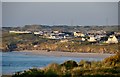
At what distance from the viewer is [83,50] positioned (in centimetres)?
6975

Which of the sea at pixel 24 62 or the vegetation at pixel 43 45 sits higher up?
the sea at pixel 24 62

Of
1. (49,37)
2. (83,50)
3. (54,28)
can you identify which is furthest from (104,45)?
(54,28)

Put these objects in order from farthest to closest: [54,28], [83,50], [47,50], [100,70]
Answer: [54,28] < [47,50] < [83,50] < [100,70]

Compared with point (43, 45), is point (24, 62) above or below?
above

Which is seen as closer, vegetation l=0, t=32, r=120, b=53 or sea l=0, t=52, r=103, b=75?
sea l=0, t=52, r=103, b=75

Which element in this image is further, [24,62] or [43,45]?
[43,45]

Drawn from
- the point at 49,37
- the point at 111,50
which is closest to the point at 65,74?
the point at 111,50

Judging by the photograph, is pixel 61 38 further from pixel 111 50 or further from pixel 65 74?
pixel 65 74

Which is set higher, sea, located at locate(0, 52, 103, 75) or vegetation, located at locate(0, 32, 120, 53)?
sea, located at locate(0, 52, 103, 75)

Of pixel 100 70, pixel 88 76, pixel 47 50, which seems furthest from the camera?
pixel 47 50

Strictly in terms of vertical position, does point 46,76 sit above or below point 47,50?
above

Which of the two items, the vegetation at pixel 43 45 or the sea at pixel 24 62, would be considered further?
the vegetation at pixel 43 45

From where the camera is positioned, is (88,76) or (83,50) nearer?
(88,76)

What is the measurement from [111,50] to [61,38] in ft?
87.4
